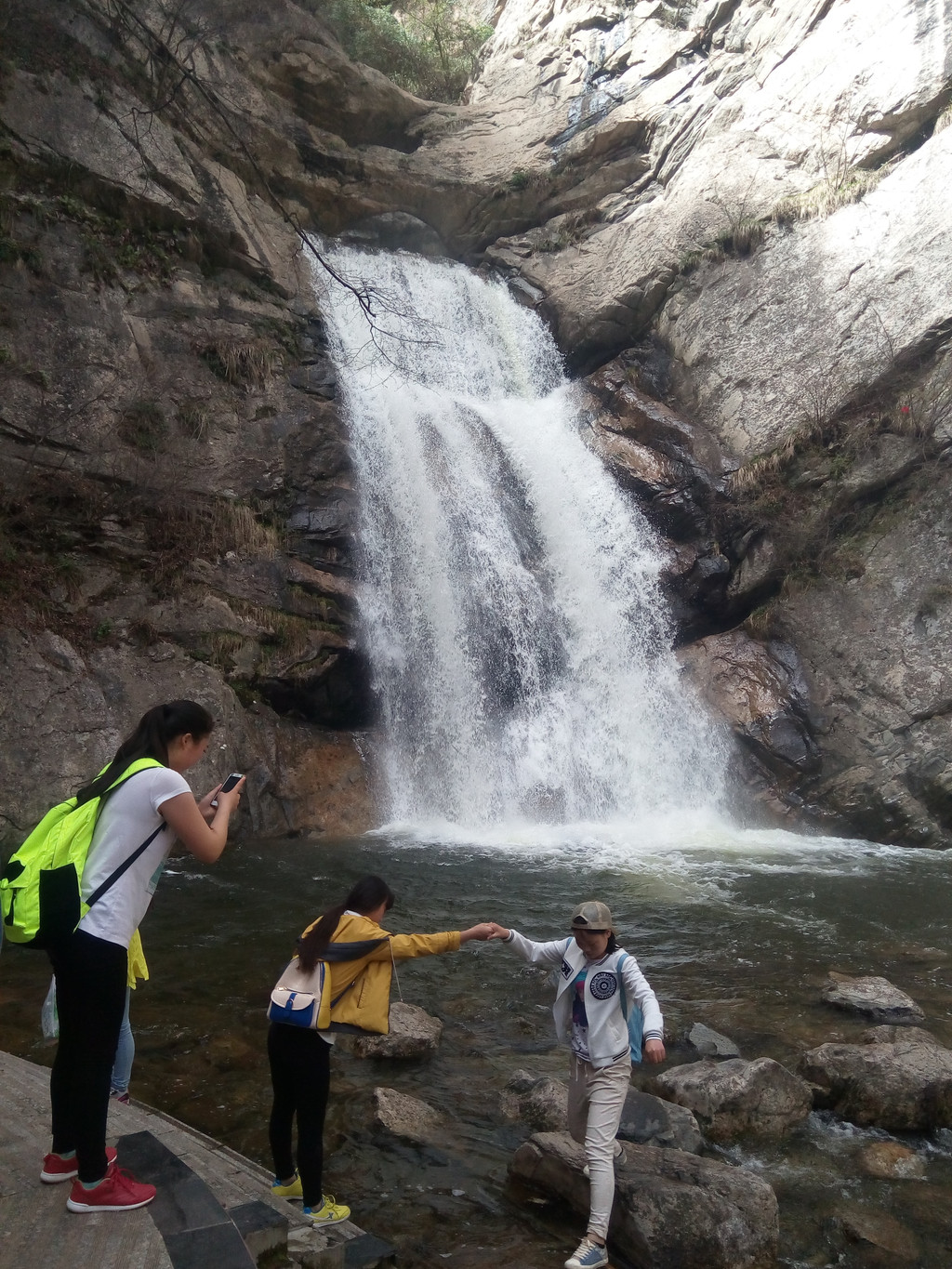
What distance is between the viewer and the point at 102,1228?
2.46 metres

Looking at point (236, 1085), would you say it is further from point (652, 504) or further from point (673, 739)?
point (652, 504)

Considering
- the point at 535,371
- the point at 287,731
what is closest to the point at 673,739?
the point at 287,731

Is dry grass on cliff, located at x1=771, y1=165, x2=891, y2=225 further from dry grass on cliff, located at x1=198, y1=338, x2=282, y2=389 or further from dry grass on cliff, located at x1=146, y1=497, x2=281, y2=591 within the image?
dry grass on cliff, located at x1=146, y1=497, x2=281, y2=591

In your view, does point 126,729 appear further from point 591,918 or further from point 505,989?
point 591,918

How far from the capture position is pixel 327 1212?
2.96 m

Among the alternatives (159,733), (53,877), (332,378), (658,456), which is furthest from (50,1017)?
(658,456)

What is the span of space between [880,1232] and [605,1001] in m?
1.52

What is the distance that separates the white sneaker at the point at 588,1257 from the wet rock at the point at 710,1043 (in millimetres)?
2084

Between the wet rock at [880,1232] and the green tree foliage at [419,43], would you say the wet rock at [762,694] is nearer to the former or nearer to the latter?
the wet rock at [880,1232]

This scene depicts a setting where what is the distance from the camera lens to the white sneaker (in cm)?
303

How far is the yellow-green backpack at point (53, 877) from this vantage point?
8.25ft

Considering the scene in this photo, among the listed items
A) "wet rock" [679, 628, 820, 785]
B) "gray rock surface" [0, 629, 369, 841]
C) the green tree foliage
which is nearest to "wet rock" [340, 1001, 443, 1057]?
"gray rock surface" [0, 629, 369, 841]

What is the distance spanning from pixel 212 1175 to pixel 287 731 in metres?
9.56

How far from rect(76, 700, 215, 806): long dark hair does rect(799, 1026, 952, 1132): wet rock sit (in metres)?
3.90
